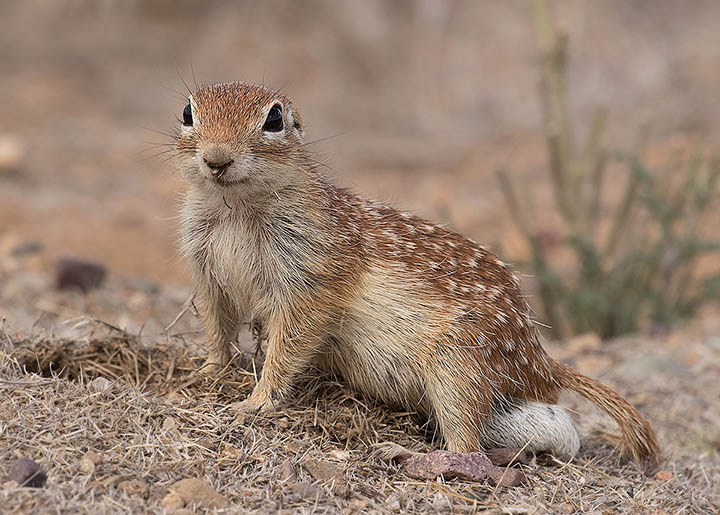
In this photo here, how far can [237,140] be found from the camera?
11.7ft

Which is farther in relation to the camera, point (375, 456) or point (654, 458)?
point (654, 458)

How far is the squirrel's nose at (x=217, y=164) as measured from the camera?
11.4 feet

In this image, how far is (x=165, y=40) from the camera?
18297 millimetres

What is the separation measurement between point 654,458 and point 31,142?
12.8 metres

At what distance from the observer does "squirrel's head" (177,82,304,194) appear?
3531 mm

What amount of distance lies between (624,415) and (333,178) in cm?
196

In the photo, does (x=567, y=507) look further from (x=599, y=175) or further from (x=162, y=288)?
(x=162, y=288)

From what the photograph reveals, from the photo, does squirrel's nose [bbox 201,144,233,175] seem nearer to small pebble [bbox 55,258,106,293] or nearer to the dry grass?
the dry grass

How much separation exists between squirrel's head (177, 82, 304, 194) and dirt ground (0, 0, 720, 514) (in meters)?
0.38

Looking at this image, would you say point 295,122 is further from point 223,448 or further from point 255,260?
point 223,448

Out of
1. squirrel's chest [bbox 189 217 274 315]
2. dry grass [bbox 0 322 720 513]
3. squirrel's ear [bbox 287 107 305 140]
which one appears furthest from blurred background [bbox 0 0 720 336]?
squirrel's chest [bbox 189 217 274 315]

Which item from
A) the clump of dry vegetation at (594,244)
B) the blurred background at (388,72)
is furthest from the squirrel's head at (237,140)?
the blurred background at (388,72)

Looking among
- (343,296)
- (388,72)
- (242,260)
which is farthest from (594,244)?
(388,72)

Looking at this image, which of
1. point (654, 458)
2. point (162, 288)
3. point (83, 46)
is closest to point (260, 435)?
point (654, 458)
